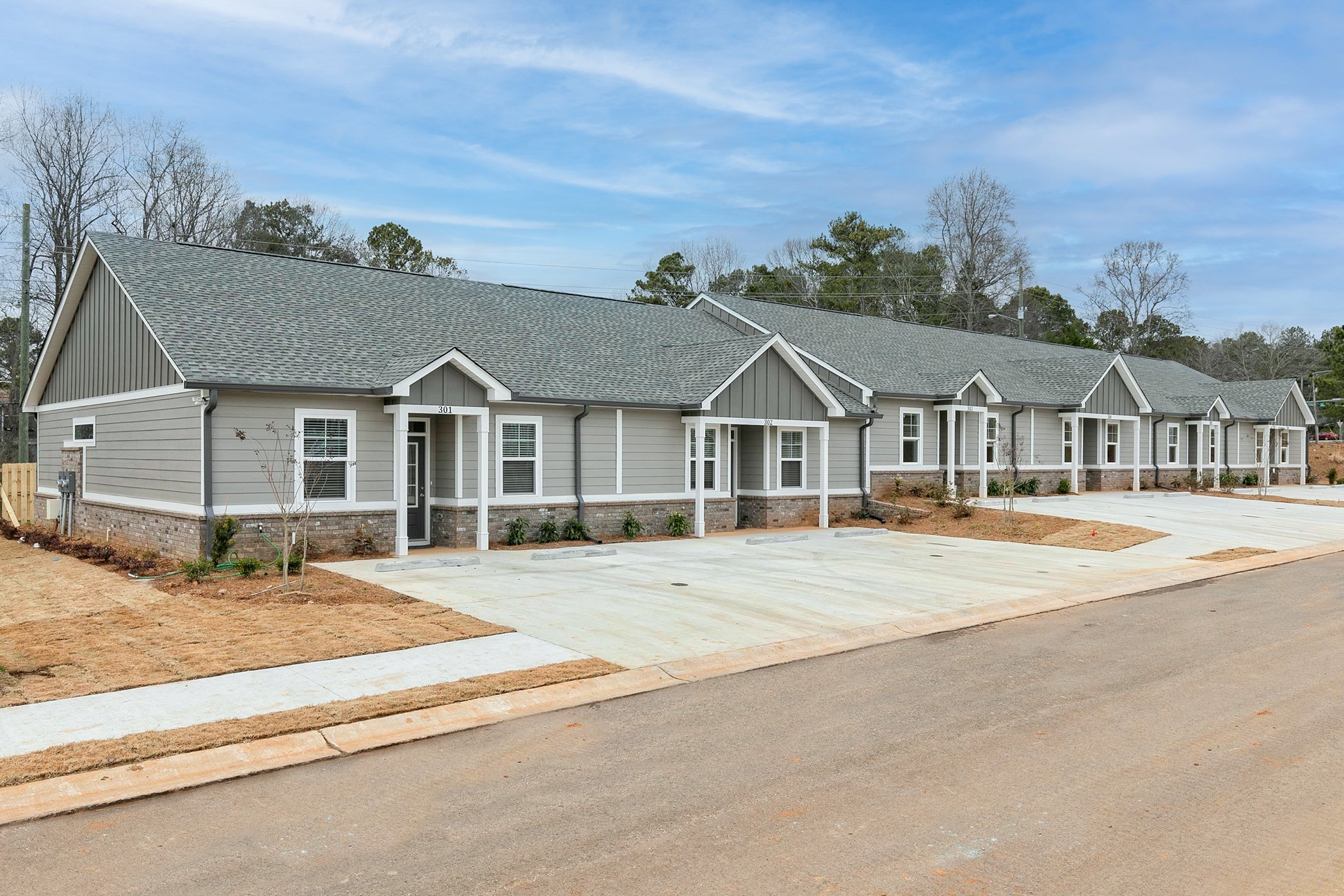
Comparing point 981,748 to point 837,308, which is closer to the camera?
point 981,748

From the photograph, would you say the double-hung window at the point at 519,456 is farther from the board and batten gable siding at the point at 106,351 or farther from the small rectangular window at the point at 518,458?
the board and batten gable siding at the point at 106,351

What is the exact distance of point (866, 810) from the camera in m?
5.60

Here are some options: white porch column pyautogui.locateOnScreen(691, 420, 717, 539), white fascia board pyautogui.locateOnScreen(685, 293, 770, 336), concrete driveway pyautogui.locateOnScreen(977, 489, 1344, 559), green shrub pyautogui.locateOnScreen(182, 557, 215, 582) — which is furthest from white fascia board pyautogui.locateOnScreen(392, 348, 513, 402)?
concrete driveway pyautogui.locateOnScreen(977, 489, 1344, 559)

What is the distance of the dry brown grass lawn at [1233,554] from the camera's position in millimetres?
18359

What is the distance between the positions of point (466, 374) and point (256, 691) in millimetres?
10285

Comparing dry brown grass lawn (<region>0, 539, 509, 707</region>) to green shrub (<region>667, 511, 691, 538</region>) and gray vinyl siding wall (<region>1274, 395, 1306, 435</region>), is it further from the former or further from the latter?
gray vinyl siding wall (<region>1274, 395, 1306, 435</region>)

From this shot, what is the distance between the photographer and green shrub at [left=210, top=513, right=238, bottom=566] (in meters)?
15.0

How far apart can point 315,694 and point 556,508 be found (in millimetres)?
11686

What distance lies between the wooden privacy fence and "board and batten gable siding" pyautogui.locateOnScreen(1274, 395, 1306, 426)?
153ft

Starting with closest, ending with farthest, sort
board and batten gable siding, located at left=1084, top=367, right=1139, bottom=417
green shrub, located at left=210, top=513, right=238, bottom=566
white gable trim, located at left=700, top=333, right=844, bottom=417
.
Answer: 1. green shrub, located at left=210, top=513, right=238, bottom=566
2. white gable trim, located at left=700, top=333, right=844, bottom=417
3. board and batten gable siding, located at left=1084, top=367, right=1139, bottom=417

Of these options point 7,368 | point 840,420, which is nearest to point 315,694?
point 840,420

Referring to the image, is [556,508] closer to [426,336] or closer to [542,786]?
[426,336]

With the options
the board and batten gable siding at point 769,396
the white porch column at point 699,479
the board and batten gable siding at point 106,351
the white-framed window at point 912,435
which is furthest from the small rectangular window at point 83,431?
the white-framed window at point 912,435

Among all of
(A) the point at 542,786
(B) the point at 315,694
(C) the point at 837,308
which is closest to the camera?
(A) the point at 542,786
